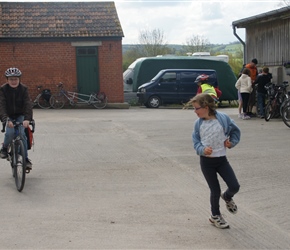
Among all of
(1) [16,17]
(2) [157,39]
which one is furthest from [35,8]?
(2) [157,39]

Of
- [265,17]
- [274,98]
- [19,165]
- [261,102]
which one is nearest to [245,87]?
[261,102]

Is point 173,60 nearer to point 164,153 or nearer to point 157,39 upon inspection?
point 164,153

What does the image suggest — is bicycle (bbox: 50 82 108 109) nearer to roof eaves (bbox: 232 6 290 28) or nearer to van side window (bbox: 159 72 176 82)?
van side window (bbox: 159 72 176 82)

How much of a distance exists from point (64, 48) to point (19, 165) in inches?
717

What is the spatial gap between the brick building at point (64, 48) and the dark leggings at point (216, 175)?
2057cm

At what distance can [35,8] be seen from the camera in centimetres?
2750

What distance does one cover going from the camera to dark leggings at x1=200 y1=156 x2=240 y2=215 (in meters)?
6.43

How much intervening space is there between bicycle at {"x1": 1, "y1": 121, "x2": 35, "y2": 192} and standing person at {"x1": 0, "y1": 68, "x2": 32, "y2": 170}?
0.28ft

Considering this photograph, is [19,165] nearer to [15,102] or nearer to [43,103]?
[15,102]

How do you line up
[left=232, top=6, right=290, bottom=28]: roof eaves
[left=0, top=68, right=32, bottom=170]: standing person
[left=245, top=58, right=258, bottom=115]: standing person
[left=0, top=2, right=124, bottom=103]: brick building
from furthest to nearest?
[left=0, top=2, right=124, bottom=103]: brick building
[left=245, top=58, right=258, bottom=115]: standing person
[left=232, top=6, right=290, bottom=28]: roof eaves
[left=0, top=68, right=32, bottom=170]: standing person

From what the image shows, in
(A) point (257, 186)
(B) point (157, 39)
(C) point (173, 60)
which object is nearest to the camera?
(A) point (257, 186)

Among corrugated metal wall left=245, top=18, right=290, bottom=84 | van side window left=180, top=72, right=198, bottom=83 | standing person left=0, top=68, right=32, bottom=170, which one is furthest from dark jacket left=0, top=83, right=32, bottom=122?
van side window left=180, top=72, right=198, bottom=83

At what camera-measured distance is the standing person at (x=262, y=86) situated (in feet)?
61.2

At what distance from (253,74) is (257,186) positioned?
37.7 feet
